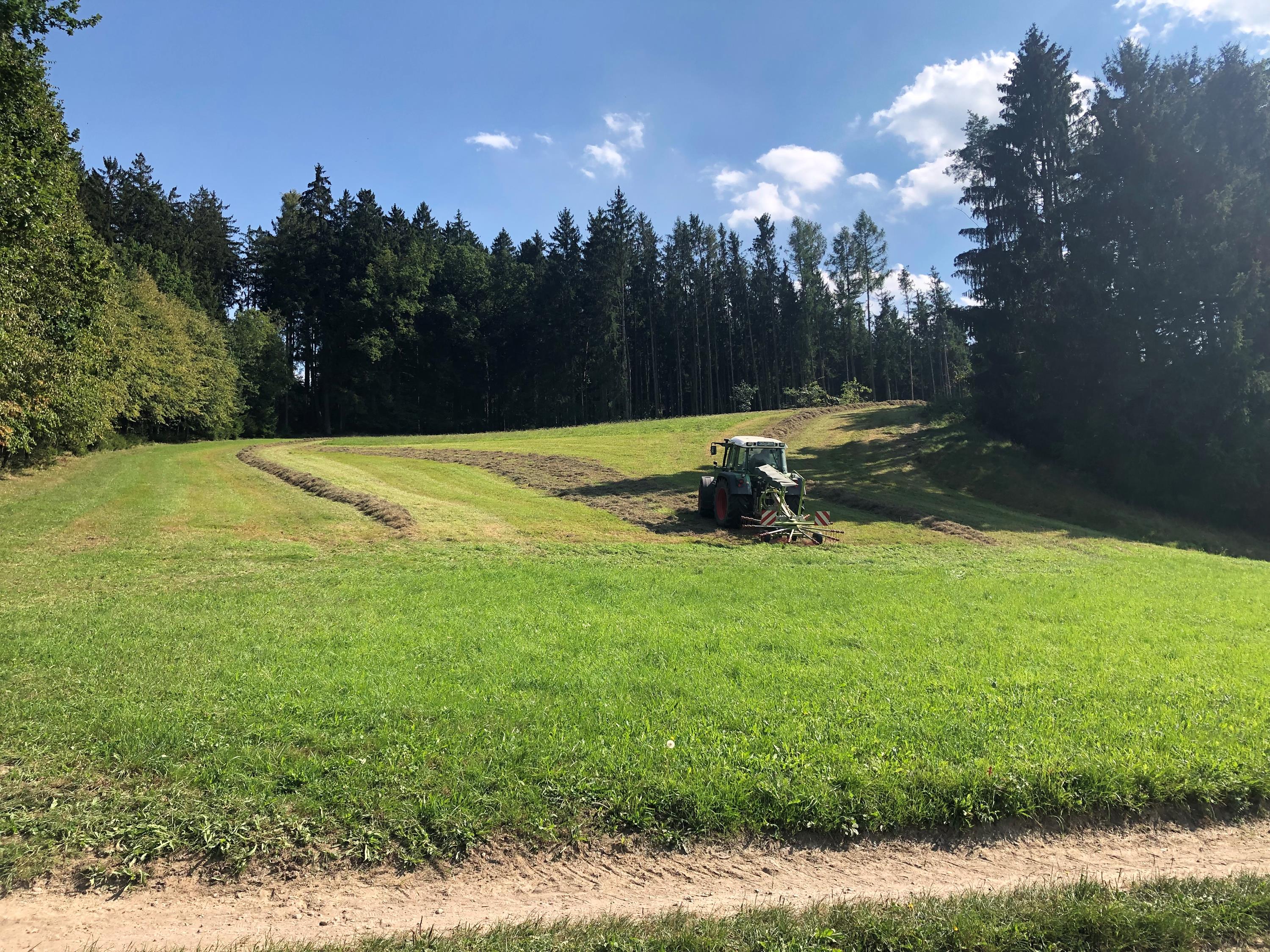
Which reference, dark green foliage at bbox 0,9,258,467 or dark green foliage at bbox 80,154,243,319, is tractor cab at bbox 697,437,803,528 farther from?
dark green foliage at bbox 80,154,243,319

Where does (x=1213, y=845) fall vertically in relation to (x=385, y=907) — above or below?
below

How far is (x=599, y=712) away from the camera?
568cm

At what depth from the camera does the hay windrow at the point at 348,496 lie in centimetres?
1775

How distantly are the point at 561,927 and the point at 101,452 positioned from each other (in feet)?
141

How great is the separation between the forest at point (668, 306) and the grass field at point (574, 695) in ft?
40.6

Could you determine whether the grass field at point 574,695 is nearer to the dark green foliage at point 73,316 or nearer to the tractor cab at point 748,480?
the tractor cab at point 748,480

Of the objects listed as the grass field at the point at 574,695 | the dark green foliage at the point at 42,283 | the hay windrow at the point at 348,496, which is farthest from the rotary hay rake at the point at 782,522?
the dark green foliage at the point at 42,283

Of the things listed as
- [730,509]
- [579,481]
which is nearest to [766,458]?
[730,509]

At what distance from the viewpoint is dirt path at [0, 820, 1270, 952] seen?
3434mm

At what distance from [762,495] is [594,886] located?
15467mm

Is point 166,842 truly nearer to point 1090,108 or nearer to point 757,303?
point 1090,108

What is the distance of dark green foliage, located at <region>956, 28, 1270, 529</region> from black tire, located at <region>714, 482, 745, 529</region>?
20.3m

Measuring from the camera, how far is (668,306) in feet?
241

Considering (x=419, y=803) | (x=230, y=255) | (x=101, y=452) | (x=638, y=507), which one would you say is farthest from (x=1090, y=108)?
(x=230, y=255)
